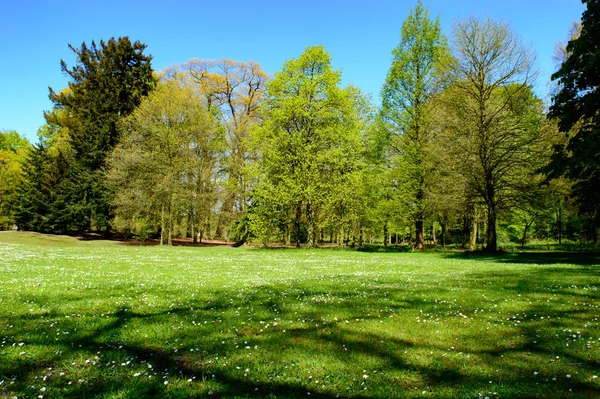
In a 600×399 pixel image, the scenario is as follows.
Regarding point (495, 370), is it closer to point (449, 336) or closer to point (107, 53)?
point (449, 336)

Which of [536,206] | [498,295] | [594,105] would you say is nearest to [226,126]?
[536,206]

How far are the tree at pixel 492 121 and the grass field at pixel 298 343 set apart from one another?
1996 centimetres

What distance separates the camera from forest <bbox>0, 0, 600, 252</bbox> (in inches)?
1071

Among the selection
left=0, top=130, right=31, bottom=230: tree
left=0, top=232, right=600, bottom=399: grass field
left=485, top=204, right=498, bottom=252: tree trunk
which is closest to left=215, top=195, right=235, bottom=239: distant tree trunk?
left=485, top=204, right=498, bottom=252: tree trunk

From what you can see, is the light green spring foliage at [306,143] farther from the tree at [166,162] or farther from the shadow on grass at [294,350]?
the shadow on grass at [294,350]

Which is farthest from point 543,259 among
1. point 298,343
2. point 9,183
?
point 9,183

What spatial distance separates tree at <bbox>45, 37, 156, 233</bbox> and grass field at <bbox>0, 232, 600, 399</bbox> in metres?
40.5

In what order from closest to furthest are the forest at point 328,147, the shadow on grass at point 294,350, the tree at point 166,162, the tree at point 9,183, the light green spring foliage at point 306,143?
the shadow on grass at point 294,350
the forest at point 328,147
the light green spring foliage at point 306,143
the tree at point 166,162
the tree at point 9,183

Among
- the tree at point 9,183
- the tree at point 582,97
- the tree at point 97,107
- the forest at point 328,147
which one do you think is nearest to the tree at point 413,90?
the forest at point 328,147

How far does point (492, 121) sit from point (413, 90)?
8.47 meters

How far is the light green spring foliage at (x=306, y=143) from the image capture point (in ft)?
107

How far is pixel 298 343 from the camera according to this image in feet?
18.6

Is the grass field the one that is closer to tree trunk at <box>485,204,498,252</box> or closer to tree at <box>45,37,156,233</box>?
tree trunk at <box>485,204,498,252</box>

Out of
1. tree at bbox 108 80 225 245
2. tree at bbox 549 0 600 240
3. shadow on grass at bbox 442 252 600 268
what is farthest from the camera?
tree at bbox 108 80 225 245
